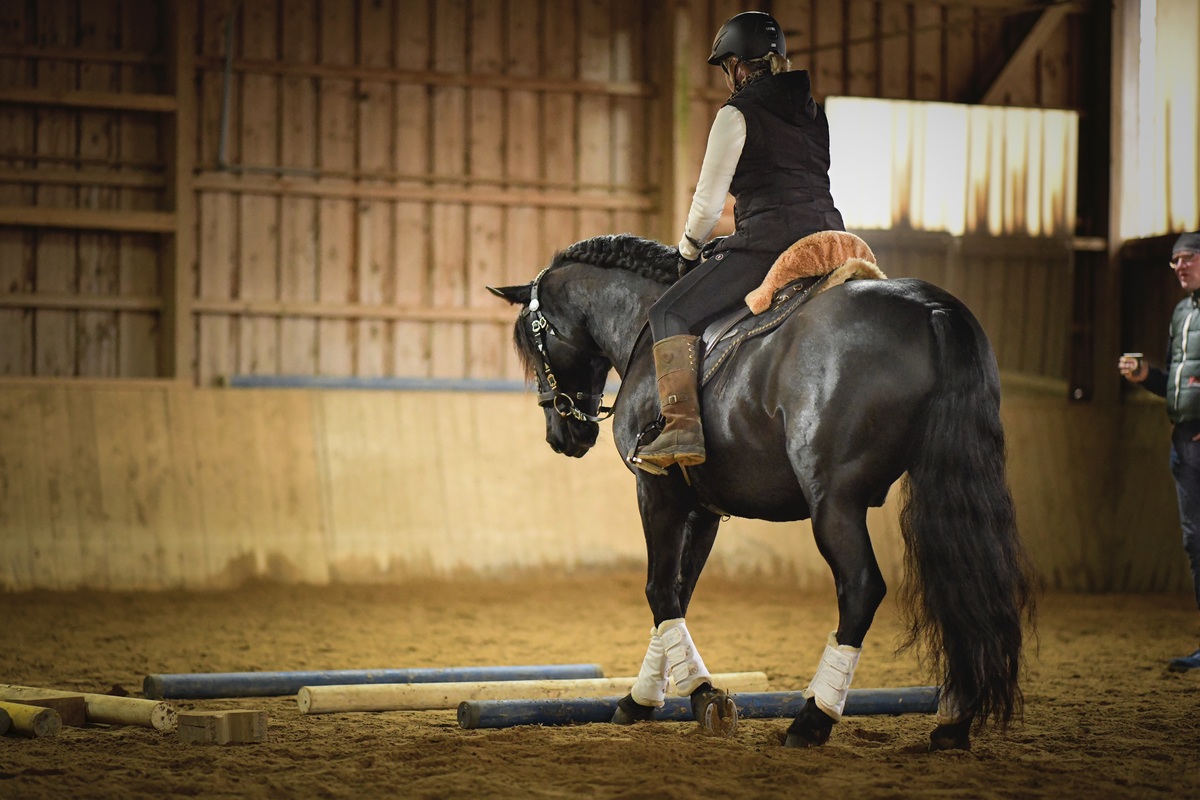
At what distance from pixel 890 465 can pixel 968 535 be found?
351 mm

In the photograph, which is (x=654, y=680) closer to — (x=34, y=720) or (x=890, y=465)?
(x=890, y=465)

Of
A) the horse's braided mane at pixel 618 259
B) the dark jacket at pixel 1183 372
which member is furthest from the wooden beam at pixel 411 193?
the horse's braided mane at pixel 618 259

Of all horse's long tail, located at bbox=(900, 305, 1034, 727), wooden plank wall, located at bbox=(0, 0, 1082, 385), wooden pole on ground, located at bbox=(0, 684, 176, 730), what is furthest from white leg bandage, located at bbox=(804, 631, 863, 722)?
wooden plank wall, located at bbox=(0, 0, 1082, 385)

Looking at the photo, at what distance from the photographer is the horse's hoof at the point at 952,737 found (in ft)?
14.4

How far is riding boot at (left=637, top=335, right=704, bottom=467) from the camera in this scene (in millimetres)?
4609

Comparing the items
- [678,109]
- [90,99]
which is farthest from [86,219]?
[678,109]

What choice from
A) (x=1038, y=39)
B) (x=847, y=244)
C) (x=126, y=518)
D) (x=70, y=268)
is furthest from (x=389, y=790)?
(x=1038, y=39)

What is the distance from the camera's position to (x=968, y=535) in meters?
4.14

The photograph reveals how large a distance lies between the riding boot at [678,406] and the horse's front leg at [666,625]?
0.83 feet

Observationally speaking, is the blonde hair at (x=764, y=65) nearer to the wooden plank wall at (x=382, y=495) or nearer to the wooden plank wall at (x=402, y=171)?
the wooden plank wall at (x=382, y=495)

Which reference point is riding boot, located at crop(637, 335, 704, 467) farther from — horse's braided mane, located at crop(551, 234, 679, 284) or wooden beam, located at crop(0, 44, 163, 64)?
wooden beam, located at crop(0, 44, 163, 64)

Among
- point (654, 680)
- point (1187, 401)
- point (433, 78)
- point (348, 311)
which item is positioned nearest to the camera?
point (654, 680)

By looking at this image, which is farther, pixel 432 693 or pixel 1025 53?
pixel 1025 53

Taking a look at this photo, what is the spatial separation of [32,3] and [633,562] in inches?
284
